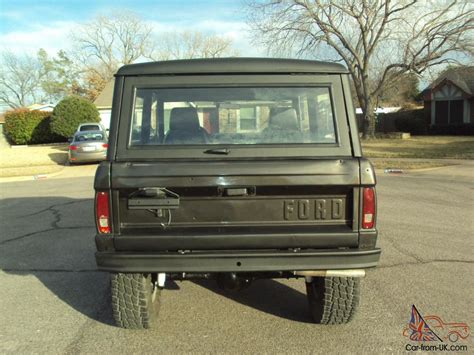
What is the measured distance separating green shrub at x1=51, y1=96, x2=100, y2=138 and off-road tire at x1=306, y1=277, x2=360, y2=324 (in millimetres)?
29022

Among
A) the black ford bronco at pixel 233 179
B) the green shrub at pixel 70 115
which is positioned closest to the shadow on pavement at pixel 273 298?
the black ford bronco at pixel 233 179

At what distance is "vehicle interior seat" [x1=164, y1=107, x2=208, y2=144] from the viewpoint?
136 inches

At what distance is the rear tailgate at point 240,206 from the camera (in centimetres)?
319

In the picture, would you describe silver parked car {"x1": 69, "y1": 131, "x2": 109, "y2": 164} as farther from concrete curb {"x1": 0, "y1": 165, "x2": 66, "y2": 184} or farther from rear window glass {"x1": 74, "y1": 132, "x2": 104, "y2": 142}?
concrete curb {"x1": 0, "y1": 165, "x2": 66, "y2": 184}

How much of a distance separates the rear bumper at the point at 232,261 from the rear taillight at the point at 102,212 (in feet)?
0.62

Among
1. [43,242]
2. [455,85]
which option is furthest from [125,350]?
[455,85]

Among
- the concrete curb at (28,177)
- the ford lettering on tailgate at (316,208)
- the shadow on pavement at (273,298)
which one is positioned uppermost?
the ford lettering on tailgate at (316,208)

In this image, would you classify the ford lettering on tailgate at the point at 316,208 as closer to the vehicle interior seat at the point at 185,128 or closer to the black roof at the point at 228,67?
the vehicle interior seat at the point at 185,128

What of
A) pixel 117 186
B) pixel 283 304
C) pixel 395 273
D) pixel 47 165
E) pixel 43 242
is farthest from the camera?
pixel 47 165

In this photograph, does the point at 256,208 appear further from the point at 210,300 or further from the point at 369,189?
the point at 210,300

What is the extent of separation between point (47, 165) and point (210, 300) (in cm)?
1798

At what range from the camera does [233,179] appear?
3.20 meters

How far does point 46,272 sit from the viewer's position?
541cm

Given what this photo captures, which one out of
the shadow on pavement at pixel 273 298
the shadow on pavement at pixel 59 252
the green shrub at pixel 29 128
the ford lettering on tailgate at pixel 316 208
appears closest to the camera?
the ford lettering on tailgate at pixel 316 208
